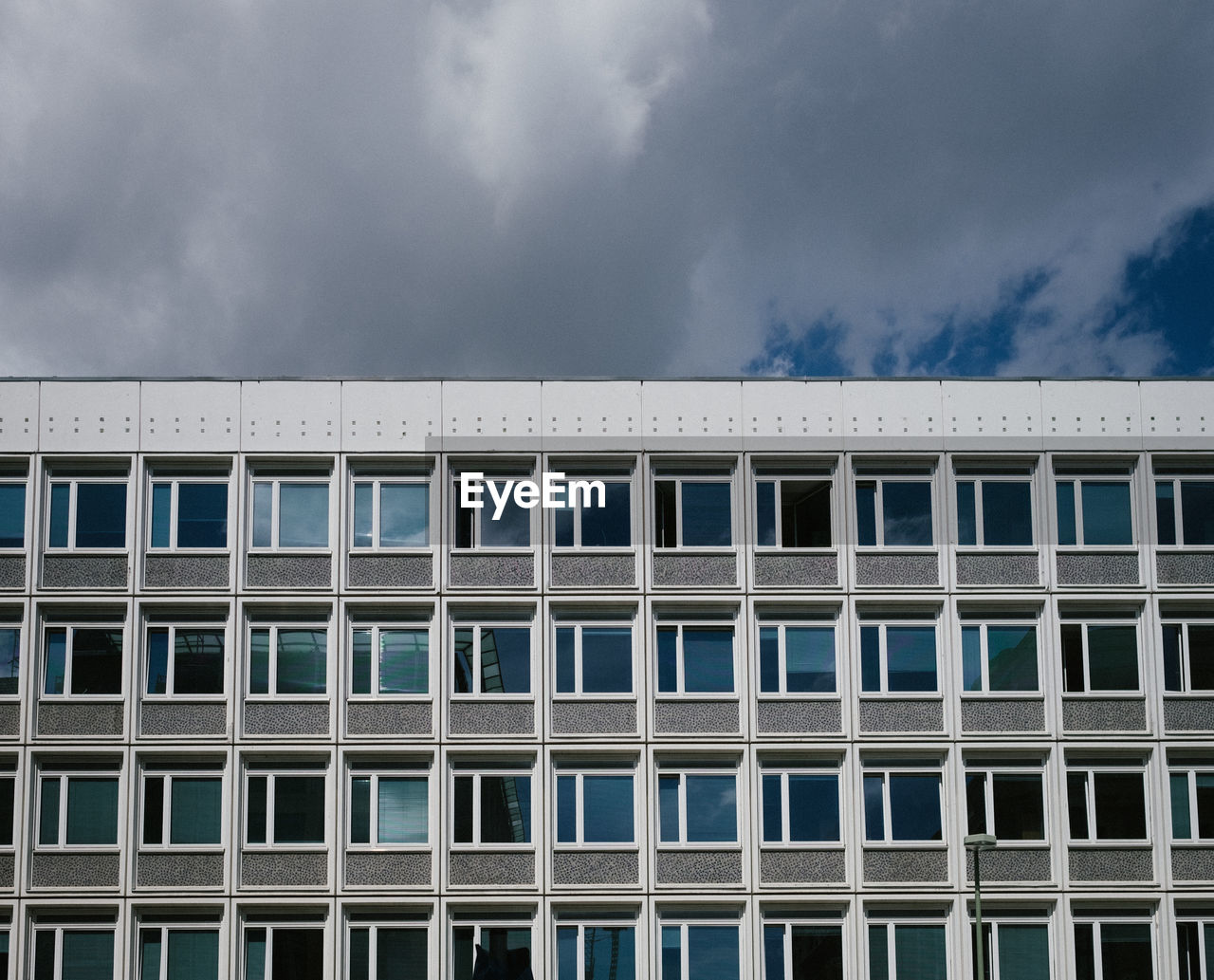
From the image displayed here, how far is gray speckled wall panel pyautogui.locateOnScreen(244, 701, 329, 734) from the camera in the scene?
2377cm

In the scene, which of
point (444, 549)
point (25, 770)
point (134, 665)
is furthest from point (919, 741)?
point (25, 770)

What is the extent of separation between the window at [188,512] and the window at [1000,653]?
1384 centimetres

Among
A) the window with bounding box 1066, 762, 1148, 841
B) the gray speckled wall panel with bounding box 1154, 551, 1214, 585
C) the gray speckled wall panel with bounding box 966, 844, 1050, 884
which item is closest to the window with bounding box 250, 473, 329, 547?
the gray speckled wall panel with bounding box 966, 844, 1050, 884

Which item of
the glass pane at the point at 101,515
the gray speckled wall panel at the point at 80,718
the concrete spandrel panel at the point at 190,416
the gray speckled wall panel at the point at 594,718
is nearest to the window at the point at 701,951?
the gray speckled wall panel at the point at 594,718

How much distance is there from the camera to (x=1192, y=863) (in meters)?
23.6

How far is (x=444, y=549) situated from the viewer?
24344 millimetres

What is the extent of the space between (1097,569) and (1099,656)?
1.60 meters

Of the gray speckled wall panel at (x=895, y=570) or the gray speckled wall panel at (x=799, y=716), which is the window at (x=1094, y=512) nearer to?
the gray speckled wall panel at (x=895, y=570)

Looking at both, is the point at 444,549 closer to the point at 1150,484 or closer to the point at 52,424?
the point at 52,424

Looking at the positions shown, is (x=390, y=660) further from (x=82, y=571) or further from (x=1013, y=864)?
(x=1013, y=864)

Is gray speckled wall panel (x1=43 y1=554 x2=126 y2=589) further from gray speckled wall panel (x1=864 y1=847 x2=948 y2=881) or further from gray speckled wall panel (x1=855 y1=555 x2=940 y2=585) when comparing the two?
gray speckled wall panel (x1=864 y1=847 x2=948 y2=881)

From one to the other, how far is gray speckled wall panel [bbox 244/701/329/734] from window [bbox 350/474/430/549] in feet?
9.98

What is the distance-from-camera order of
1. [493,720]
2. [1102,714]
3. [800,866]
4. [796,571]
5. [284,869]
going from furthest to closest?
[796,571]
[1102,714]
[493,720]
[800,866]
[284,869]

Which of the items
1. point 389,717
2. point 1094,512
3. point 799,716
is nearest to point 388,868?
point 389,717
